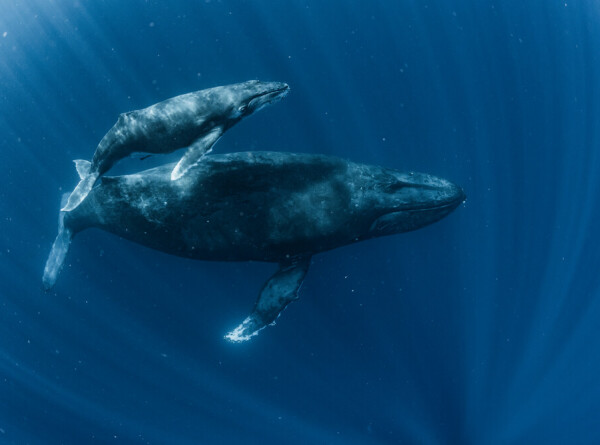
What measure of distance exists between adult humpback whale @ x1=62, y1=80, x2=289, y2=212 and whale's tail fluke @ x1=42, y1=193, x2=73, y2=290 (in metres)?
3.68

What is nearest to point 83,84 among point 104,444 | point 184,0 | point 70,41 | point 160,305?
point 70,41

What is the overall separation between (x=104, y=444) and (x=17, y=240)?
29.3 feet

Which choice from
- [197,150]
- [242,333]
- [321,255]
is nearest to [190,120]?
[197,150]

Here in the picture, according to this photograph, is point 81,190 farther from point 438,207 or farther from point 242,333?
point 438,207

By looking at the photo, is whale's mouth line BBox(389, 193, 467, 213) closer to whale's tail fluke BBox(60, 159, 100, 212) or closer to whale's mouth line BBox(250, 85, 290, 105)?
whale's mouth line BBox(250, 85, 290, 105)

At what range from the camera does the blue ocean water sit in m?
12.8

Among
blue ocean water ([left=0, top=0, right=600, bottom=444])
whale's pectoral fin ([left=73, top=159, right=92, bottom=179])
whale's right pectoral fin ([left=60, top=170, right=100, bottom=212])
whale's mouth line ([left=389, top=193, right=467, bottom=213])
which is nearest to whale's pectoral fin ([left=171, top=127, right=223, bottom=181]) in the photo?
whale's right pectoral fin ([left=60, top=170, right=100, bottom=212])

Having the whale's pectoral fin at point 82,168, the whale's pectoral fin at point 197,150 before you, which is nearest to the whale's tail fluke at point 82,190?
the whale's pectoral fin at point 82,168

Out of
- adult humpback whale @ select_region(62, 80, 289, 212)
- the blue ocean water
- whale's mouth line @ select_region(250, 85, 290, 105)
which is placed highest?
adult humpback whale @ select_region(62, 80, 289, 212)

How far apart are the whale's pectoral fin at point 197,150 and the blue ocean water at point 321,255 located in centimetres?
533

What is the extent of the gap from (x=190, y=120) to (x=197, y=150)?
1.70 ft

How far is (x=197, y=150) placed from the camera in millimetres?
6938

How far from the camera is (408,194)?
961cm

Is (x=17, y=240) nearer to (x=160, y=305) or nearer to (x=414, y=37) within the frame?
(x=160, y=305)
